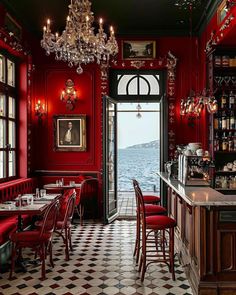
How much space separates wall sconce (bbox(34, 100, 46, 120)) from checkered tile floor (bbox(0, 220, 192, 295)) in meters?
3.29

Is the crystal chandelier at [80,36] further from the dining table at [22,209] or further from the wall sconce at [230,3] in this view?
the dining table at [22,209]

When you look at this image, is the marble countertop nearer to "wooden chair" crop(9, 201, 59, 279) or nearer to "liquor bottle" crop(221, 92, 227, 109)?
"wooden chair" crop(9, 201, 59, 279)

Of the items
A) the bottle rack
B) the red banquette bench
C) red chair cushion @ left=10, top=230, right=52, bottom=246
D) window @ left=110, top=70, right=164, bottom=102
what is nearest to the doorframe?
window @ left=110, top=70, right=164, bottom=102

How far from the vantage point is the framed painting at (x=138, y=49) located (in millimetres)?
8297

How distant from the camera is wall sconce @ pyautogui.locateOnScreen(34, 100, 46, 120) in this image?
8326mm

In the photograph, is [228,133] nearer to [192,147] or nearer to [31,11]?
[192,147]

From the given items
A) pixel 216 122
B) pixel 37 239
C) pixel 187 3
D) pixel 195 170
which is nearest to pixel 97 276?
pixel 37 239

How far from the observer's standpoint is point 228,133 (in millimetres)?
6957

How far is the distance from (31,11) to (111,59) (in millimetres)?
2065

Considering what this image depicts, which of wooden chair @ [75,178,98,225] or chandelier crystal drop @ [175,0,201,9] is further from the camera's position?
wooden chair @ [75,178,98,225]

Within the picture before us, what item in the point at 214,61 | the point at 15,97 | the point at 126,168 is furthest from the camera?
the point at 126,168

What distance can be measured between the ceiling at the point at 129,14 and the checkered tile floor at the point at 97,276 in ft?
14.0

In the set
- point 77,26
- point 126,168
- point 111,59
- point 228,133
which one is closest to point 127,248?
point 228,133

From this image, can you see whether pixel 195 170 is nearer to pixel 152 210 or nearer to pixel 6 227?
pixel 152 210
